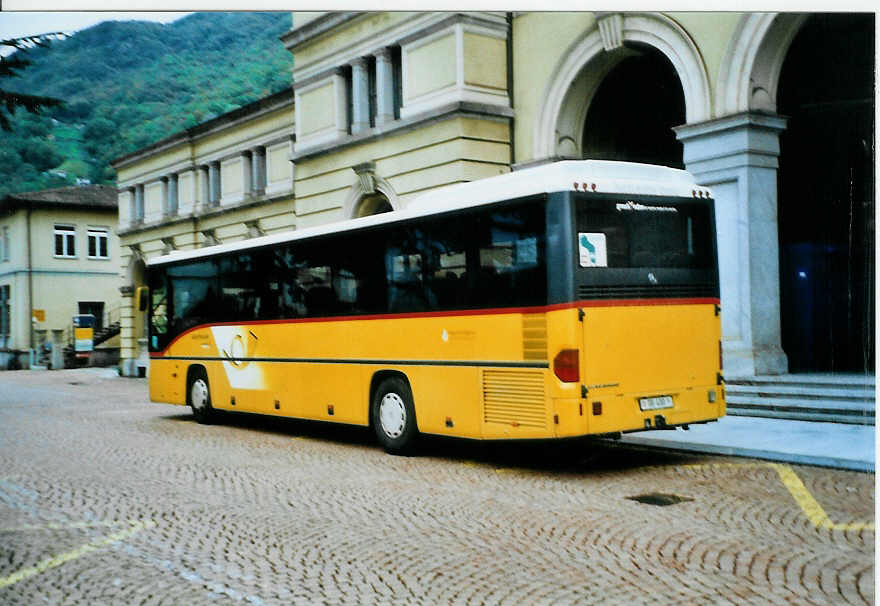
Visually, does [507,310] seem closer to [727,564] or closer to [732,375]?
[727,564]

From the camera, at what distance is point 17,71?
307 inches

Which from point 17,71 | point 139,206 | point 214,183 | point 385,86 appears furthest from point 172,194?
point 17,71

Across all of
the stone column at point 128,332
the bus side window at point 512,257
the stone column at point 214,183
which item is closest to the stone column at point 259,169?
the stone column at point 214,183

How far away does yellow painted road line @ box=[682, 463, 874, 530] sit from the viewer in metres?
7.09

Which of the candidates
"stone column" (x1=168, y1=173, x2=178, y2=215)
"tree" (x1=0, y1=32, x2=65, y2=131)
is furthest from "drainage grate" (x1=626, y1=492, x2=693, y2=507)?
"stone column" (x1=168, y1=173, x2=178, y2=215)

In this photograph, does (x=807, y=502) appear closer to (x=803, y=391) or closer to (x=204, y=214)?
(x=803, y=391)

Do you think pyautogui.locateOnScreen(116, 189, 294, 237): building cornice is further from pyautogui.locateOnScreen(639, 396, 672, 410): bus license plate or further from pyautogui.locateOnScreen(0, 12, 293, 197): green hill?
pyautogui.locateOnScreen(639, 396, 672, 410): bus license plate

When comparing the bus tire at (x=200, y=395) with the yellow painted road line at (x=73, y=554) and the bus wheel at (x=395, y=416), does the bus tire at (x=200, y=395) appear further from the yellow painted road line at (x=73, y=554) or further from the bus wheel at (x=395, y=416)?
the yellow painted road line at (x=73, y=554)

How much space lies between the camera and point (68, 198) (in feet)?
40.0

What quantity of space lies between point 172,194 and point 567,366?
2495 cm

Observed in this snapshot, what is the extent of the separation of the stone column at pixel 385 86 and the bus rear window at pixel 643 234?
38.4 ft

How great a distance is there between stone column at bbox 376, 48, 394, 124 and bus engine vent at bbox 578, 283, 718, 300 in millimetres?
11963

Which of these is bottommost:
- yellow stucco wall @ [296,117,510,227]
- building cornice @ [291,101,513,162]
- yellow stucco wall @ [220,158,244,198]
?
yellow stucco wall @ [296,117,510,227]

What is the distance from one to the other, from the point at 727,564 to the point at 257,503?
4287 mm
